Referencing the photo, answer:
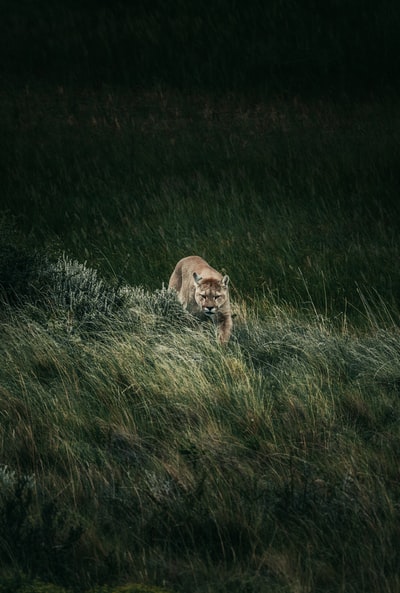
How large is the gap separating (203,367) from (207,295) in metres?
2.00

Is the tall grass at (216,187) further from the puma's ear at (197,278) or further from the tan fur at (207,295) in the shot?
the puma's ear at (197,278)

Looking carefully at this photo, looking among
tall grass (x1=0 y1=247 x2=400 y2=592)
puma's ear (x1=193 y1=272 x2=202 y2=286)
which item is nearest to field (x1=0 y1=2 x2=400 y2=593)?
tall grass (x1=0 y1=247 x2=400 y2=592)

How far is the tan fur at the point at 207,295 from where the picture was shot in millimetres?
8562

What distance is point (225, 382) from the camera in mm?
6426

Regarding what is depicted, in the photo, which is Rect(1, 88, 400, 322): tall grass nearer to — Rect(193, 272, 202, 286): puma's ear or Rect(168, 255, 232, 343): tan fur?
Rect(168, 255, 232, 343): tan fur

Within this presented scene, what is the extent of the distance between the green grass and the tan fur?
0.19 metres

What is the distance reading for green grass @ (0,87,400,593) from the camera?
4.14m

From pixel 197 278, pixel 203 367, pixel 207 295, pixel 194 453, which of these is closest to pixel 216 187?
pixel 197 278

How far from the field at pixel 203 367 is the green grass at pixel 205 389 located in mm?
21

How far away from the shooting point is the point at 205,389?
6184 millimetres

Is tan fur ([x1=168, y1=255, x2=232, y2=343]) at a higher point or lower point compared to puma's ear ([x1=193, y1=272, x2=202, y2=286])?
lower

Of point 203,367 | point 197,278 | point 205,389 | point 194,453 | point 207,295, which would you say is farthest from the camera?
point 197,278

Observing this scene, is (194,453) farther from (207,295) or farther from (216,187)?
(216,187)

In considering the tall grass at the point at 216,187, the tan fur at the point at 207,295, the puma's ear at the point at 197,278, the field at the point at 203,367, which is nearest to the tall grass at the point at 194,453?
the field at the point at 203,367
